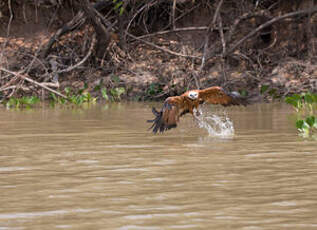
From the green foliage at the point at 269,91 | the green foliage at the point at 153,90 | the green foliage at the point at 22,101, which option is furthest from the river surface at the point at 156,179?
the green foliage at the point at 153,90

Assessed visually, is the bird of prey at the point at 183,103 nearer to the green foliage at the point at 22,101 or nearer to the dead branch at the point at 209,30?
the green foliage at the point at 22,101

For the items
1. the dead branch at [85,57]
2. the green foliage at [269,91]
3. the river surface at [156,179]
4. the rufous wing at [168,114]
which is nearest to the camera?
the river surface at [156,179]

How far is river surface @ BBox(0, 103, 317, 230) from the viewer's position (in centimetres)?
292

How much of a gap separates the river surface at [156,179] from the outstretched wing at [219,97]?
0.30m

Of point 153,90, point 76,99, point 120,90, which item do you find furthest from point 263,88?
point 76,99

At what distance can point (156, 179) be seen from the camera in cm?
392

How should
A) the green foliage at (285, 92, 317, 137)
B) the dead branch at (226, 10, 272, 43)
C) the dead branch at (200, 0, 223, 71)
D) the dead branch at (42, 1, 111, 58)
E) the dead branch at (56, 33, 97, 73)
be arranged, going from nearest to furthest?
the green foliage at (285, 92, 317, 137) < the dead branch at (200, 0, 223, 71) < the dead branch at (226, 10, 272, 43) < the dead branch at (56, 33, 97, 73) < the dead branch at (42, 1, 111, 58)

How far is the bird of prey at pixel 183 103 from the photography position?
662cm

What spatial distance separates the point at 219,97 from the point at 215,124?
57cm

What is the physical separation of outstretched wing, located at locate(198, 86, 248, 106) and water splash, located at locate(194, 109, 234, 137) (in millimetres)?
167

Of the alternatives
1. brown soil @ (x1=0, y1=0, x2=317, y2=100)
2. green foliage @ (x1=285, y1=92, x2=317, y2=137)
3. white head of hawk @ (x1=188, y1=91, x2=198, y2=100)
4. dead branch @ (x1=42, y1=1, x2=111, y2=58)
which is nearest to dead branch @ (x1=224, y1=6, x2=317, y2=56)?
brown soil @ (x1=0, y1=0, x2=317, y2=100)

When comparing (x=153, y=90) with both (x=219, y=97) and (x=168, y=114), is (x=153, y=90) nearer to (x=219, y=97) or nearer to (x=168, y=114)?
(x=219, y=97)

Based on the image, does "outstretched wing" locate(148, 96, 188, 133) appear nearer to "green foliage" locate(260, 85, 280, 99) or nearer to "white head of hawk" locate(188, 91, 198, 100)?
"white head of hawk" locate(188, 91, 198, 100)

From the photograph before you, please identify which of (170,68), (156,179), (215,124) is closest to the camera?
(156,179)
